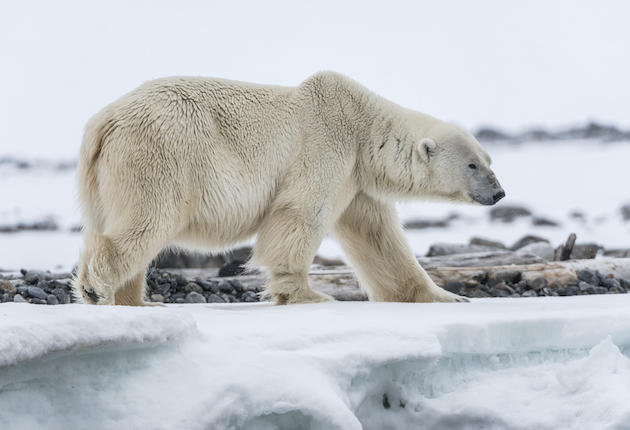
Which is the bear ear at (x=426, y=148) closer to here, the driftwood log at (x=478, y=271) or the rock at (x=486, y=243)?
the driftwood log at (x=478, y=271)

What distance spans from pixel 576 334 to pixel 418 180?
1667 mm

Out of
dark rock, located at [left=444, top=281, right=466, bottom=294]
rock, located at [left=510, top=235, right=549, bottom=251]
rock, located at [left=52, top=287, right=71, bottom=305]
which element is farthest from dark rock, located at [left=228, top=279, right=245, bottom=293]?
rock, located at [left=510, top=235, right=549, bottom=251]

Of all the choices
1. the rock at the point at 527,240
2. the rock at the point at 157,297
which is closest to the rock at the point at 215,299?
the rock at the point at 157,297

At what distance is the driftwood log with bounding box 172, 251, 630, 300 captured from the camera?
6.21 m

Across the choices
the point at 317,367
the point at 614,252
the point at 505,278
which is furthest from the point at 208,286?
the point at 614,252

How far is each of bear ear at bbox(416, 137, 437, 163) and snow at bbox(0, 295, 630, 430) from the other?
120cm

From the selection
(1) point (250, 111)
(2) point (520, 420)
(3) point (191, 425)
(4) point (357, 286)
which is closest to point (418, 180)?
(1) point (250, 111)

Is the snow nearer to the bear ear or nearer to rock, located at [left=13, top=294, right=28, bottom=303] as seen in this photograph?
the bear ear

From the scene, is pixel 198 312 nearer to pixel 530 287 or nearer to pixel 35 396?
pixel 35 396

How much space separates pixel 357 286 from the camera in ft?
20.5

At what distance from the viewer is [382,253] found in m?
4.92

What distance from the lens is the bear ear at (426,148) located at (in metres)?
4.67

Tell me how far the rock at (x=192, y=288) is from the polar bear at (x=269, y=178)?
1.72m

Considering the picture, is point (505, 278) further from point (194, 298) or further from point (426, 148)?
point (194, 298)
